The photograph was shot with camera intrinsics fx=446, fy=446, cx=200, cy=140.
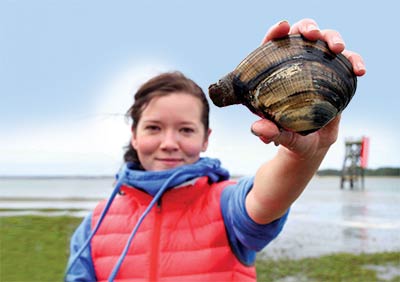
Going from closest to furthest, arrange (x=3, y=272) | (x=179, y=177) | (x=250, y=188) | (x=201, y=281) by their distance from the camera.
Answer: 1. (x=250, y=188)
2. (x=201, y=281)
3. (x=179, y=177)
4. (x=3, y=272)

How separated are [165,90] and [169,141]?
429mm

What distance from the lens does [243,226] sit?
273 centimetres

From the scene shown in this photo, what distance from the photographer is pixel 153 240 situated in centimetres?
312

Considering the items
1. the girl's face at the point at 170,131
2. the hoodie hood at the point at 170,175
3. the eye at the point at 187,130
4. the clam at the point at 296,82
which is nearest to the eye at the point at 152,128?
the girl's face at the point at 170,131

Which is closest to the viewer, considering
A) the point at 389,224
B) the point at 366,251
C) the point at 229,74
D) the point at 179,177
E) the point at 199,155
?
the point at 229,74

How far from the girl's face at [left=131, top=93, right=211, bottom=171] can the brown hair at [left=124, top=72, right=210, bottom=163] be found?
0.06 meters

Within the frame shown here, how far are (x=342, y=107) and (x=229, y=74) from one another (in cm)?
45

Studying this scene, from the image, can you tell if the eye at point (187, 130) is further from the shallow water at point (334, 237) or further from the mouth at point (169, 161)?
the shallow water at point (334, 237)

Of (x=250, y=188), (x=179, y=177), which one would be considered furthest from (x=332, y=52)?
(x=179, y=177)

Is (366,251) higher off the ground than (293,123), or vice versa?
(293,123)

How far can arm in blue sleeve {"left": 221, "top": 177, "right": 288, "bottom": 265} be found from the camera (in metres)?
2.65

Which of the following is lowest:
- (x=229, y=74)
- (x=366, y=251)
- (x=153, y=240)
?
(x=366, y=251)

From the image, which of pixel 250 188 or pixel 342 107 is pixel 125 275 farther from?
pixel 342 107

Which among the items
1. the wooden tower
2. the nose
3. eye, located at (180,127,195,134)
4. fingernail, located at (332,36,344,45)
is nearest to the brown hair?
eye, located at (180,127,195,134)
